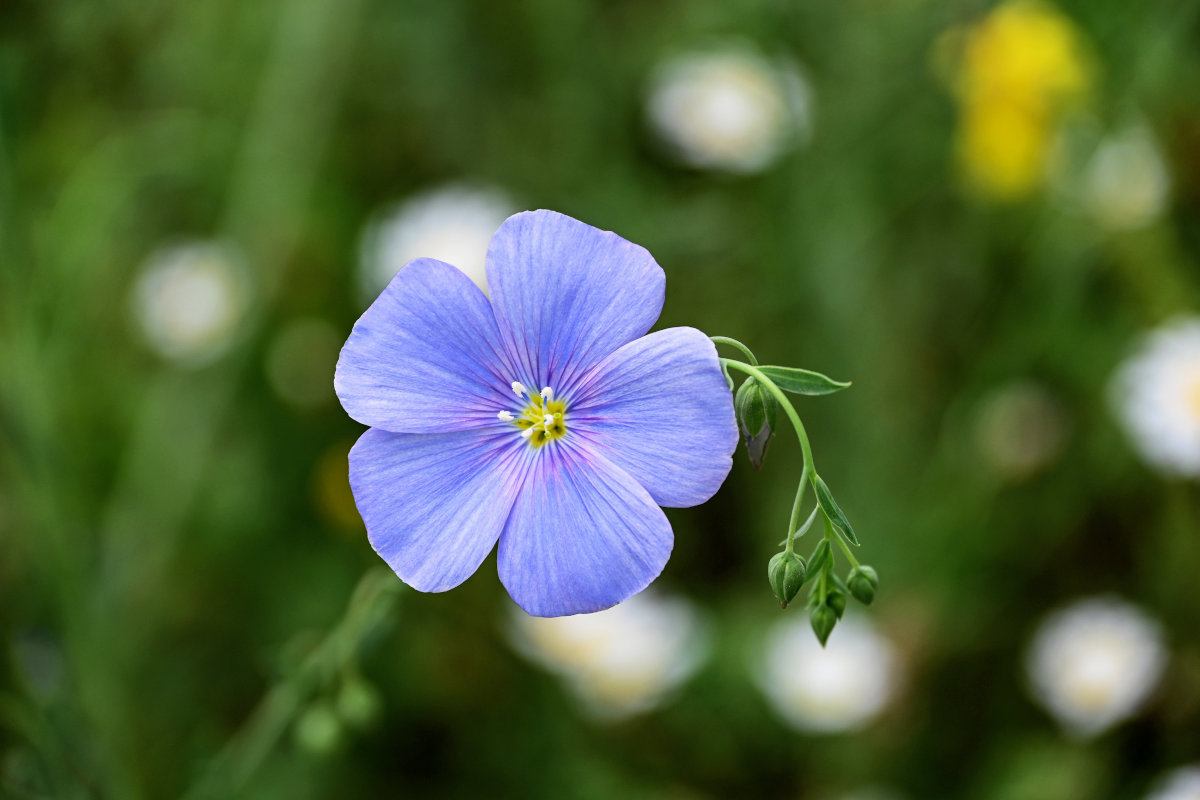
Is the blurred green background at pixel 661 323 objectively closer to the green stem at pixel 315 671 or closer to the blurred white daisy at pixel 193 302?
the blurred white daisy at pixel 193 302

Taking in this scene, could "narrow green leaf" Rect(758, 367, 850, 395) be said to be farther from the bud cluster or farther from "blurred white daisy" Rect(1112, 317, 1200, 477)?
"blurred white daisy" Rect(1112, 317, 1200, 477)

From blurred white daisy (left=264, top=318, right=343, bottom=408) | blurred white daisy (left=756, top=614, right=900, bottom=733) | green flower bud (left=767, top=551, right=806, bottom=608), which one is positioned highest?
green flower bud (left=767, top=551, right=806, bottom=608)

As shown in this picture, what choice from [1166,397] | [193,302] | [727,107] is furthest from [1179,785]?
[193,302]

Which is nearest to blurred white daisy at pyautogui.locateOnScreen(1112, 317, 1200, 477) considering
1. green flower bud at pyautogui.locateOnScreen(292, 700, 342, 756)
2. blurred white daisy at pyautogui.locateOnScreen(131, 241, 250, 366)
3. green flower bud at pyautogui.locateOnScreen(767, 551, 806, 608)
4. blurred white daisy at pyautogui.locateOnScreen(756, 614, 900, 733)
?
blurred white daisy at pyautogui.locateOnScreen(756, 614, 900, 733)

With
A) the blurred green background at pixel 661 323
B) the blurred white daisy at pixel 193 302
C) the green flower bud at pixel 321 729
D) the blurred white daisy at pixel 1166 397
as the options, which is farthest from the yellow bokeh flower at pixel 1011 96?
the green flower bud at pixel 321 729

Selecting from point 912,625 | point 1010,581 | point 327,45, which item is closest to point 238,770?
point 912,625

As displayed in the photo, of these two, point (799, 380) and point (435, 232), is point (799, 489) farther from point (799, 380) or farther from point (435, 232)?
point (435, 232)
